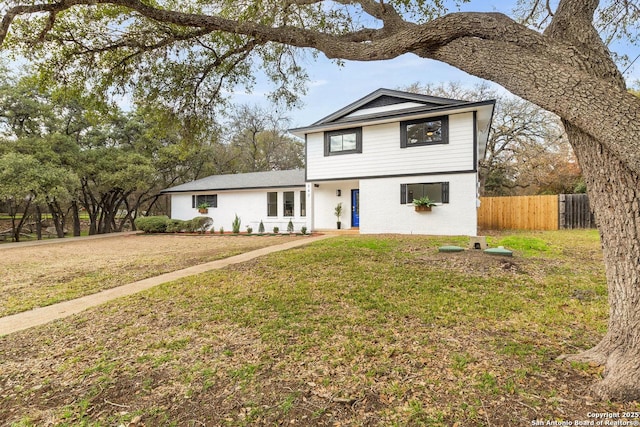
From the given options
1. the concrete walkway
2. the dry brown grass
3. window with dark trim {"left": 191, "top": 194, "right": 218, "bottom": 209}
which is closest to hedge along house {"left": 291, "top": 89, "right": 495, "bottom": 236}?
the dry brown grass

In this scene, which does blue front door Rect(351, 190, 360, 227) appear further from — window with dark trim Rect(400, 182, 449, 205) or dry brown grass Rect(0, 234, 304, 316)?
dry brown grass Rect(0, 234, 304, 316)

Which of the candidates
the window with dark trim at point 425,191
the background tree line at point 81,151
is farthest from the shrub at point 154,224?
the window with dark trim at point 425,191

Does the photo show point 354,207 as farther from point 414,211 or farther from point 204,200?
point 204,200

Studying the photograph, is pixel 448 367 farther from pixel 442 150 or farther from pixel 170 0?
pixel 442 150

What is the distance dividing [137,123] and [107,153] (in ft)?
9.26

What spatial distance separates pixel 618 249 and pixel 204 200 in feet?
62.7

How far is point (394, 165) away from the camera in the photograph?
13031 mm

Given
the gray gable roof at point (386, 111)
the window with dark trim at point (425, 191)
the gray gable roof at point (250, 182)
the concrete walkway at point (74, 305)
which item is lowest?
the concrete walkway at point (74, 305)

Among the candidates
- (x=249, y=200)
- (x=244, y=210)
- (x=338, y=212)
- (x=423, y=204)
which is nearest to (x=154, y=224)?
(x=244, y=210)

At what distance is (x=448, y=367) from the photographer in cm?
268

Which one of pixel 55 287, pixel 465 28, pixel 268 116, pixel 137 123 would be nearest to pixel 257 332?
pixel 465 28

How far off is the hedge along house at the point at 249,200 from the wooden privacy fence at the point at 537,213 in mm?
9576

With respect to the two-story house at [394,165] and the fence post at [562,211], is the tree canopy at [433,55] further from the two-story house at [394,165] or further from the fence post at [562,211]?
the fence post at [562,211]

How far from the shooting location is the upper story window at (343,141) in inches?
544
